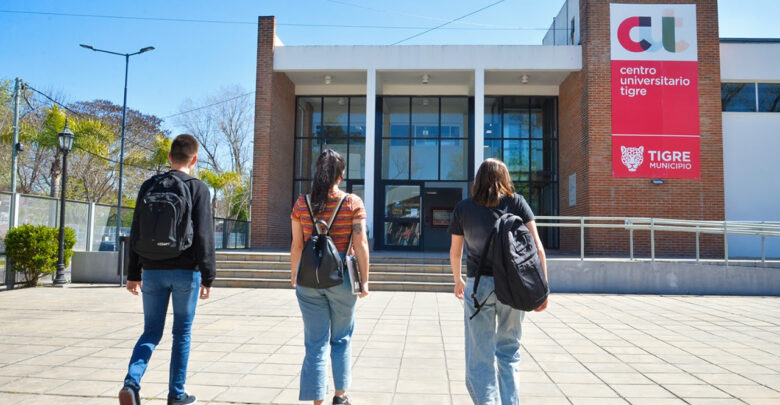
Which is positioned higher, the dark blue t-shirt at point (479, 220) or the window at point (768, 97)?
the window at point (768, 97)

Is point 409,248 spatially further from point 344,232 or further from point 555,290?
point 344,232

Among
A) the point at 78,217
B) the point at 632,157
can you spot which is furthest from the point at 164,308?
the point at 632,157

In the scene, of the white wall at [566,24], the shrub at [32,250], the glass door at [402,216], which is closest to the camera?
the shrub at [32,250]

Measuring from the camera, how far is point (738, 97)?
14617 mm

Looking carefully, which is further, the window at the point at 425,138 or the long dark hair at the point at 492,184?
the window at the point at 425,138

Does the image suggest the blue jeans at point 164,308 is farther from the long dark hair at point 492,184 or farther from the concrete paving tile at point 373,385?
the long dark hair at point 492,184

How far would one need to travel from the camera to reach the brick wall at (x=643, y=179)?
13555 mm

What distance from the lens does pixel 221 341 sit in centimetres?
537

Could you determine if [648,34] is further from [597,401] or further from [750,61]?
[597,401]

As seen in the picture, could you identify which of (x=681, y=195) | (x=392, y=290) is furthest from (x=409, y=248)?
(x=681, y=195)

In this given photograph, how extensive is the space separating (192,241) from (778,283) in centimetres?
1181

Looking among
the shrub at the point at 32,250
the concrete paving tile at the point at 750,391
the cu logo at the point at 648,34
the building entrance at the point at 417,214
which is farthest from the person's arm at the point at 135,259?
the cu logo at the point at 648,34

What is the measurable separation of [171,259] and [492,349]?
6.55 feet

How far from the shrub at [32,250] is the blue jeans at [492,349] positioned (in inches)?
410
